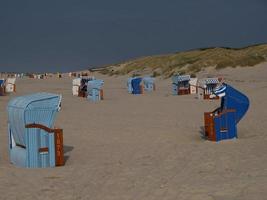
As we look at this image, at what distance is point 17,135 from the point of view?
31.9ft

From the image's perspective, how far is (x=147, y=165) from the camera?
930cm

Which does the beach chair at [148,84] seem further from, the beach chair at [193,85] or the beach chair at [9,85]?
the beach chair at [9,85]

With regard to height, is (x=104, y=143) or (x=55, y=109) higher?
(x=55, y=109)

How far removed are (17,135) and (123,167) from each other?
204 cm

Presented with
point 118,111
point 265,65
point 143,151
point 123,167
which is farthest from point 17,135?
point 265,65

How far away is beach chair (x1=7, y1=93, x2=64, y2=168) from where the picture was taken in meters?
9.33

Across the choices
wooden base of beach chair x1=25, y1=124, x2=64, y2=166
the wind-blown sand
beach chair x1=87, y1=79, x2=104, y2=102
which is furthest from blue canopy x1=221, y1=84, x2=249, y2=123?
beach chair x1=87, y1=79, x2=104, y2=102

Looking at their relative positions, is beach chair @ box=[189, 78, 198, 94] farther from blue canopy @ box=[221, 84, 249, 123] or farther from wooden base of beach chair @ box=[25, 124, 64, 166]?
wooden base of beach chair @ box=[25, 124, 64, 166]

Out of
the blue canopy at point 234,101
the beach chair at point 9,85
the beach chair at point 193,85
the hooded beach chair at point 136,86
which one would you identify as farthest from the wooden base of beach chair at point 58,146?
the beach chair at point 9,85


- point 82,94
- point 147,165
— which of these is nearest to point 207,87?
point 82,94

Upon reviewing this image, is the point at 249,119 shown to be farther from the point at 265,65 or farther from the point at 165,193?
the point at 265,65

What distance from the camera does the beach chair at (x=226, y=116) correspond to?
12202 mm

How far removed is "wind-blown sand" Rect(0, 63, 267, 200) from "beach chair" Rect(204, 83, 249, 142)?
13.1 inches

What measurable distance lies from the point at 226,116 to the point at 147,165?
366 cm
